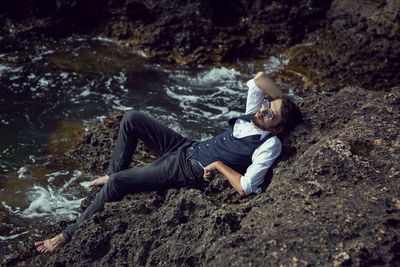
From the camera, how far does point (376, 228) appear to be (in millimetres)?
2797

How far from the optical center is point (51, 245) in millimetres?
4305

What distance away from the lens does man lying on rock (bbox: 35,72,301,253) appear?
4078mm

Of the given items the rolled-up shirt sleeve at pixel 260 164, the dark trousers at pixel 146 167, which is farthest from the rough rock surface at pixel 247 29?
the rolled-up shirt sleeve at pixel 260 164

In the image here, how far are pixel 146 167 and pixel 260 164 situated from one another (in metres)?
1.32

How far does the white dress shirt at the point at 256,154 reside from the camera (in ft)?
12.7

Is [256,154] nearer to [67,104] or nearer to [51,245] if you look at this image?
[51,245]

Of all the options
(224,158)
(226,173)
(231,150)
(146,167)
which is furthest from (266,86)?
(146,167)

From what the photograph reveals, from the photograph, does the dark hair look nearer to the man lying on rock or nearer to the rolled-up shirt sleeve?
the man lying on rock

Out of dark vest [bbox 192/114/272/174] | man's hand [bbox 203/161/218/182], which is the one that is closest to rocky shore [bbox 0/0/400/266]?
man's hand [bbox 203/161/218/182]

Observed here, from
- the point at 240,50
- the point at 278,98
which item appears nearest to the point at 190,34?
the point at 240,50

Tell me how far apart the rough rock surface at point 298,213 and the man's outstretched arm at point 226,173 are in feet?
0.44

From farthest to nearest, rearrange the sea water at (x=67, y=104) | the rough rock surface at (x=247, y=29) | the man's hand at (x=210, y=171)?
the rough rock surface at (x=247, y=29)
the sea water at (x=67, y=104)
the man's hand at (x=210, y=171)

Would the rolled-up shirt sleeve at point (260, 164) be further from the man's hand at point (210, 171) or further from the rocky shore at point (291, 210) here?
the man's hand at point (210, 171)

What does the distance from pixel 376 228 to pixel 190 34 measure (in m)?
8.47
